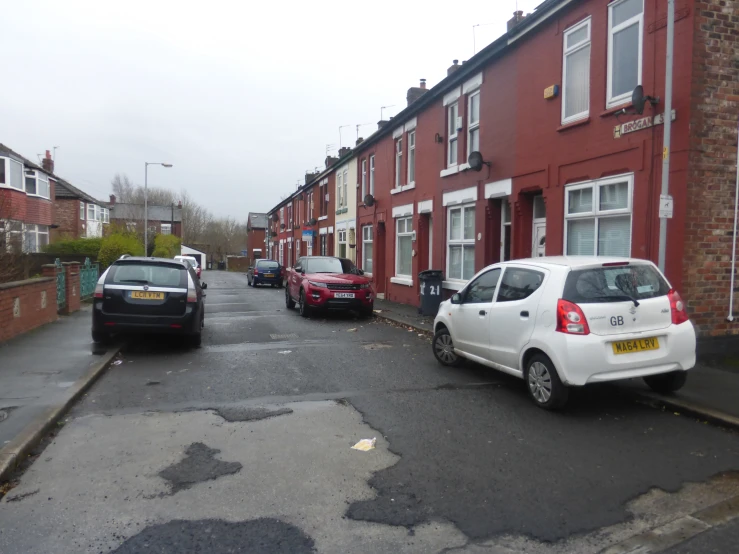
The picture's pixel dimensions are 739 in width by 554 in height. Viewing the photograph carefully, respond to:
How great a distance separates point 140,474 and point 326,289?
1054 centimetres

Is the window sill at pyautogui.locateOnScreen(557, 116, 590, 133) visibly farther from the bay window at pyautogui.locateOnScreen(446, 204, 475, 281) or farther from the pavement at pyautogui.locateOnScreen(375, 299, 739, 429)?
the pavement at pyautogui.locateOnScreen(375, 299, 739, 429)

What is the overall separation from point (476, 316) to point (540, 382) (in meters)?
1.49

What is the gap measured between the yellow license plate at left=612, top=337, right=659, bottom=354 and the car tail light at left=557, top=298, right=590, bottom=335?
36 cm

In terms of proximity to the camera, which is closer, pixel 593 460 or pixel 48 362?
pixel 593 460

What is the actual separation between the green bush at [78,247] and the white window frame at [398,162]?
20667mm

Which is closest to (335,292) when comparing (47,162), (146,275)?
(146,275)

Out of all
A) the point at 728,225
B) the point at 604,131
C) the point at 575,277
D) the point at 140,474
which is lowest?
the point at 140,474

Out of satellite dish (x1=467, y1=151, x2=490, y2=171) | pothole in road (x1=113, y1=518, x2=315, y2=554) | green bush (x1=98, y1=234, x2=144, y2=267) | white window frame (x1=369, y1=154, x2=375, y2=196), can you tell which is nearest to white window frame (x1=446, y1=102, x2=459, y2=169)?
satellite dish (x1=467, y1=151, x2=490, y2=171)

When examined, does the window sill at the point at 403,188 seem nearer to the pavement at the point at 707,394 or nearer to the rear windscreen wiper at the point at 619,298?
the pavement at the point at 707,394

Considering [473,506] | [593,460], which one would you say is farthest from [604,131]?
[473,506]

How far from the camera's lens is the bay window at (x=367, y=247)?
919 inches

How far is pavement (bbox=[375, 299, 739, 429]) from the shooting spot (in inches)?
226

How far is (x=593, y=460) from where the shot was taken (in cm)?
473

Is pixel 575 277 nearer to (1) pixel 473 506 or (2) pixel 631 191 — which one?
(1) pixel 473 506
